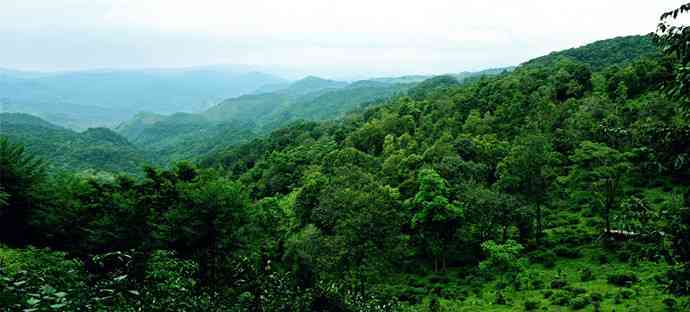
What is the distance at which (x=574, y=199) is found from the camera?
122 feet

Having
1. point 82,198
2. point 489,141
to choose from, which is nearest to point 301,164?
point 489,141

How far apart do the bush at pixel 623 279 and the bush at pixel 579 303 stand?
3181mm

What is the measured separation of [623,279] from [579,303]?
4.36 meters

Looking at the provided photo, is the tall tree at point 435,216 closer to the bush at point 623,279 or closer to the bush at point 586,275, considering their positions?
the bush at point 586,275

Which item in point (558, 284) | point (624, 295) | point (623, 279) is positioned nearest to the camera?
point (624, 295)

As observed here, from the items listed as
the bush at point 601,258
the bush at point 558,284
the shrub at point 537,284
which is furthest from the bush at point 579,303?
the bush at point 601,258

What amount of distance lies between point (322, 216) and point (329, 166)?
27.1 meters

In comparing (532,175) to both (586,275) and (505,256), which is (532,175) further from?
(586,275)

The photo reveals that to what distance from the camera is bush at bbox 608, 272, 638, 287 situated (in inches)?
936

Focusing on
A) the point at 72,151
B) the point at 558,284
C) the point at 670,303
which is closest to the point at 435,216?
the point at 558,284

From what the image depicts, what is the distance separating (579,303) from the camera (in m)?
21.7

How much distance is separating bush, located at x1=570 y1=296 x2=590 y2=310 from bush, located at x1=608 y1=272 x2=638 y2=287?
3181 mm

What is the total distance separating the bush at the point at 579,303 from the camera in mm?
21609

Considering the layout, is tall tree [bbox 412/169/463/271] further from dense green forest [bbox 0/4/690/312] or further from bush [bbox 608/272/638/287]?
bush [bbox 608/272/638/287]
